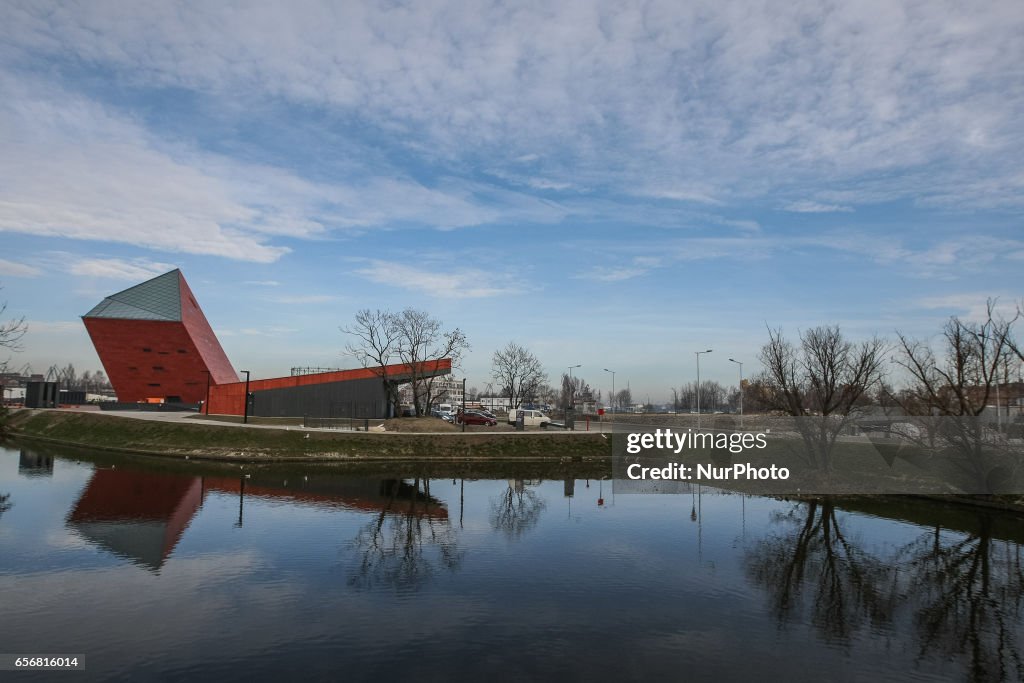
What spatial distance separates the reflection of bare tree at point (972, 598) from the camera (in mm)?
12656

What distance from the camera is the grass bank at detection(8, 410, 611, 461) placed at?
41125 mm

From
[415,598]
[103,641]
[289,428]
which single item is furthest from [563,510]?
[289,428]

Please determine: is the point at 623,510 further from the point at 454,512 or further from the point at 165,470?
the point at 165,470

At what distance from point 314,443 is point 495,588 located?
29864mm

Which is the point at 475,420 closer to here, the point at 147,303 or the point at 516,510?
the point at 516,510

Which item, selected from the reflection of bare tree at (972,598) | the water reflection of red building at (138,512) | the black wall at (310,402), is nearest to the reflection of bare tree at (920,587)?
the reflection of bare tree at (972,598)

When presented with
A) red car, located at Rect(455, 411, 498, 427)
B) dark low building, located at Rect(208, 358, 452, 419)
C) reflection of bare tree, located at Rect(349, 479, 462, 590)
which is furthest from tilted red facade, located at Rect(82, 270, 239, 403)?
reflection of bare tree, located at Rect(349, 479, 462, 590)

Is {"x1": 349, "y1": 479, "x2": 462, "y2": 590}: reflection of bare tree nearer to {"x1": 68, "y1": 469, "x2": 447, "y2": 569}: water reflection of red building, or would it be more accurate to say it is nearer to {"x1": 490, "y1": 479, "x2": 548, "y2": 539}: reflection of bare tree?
{"x1": 68, "y1": 469, "x2": 447, "y2": 569}: water reflection of red building

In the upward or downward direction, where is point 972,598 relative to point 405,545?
downward

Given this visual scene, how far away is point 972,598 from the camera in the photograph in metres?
16.5

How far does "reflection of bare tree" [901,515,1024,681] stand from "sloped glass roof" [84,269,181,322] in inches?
2824

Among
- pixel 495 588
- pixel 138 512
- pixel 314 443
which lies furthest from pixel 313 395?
pixel 495 588

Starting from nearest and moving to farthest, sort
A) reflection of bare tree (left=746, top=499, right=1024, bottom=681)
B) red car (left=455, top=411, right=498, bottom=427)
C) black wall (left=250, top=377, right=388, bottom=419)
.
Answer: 1. reflection of bare tree (left=746, top=499, right=1024, bottom=681)
2. red car (left=455, top=411, right=498, bottom=427)
3. black wall (left=250, top=377, right=388, bottom=419)

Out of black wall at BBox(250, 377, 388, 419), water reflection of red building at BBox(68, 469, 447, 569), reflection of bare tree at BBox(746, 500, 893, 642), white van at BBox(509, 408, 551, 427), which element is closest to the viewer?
reflection of bare tree at BBox(746, 500, 893, 642)
